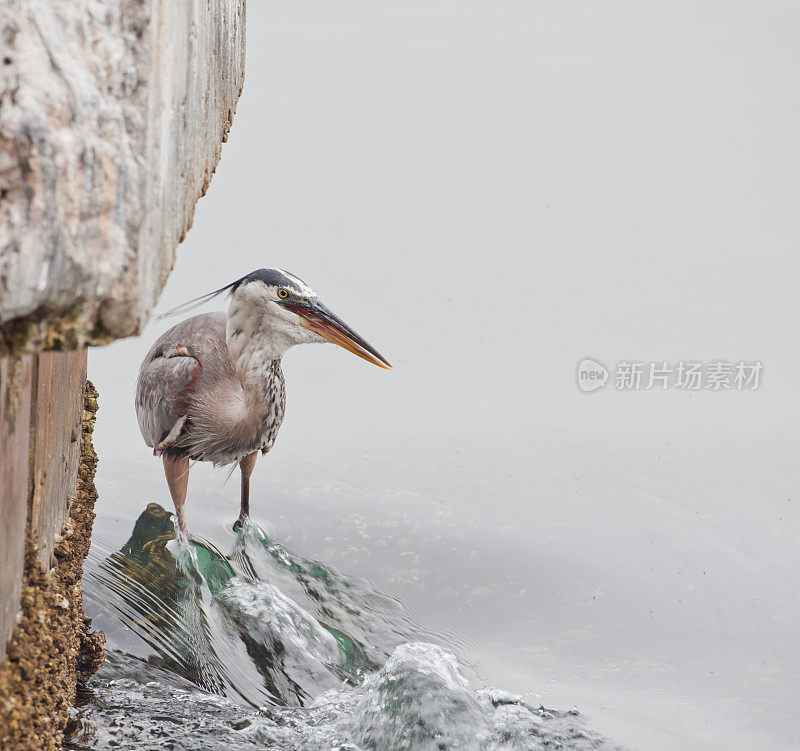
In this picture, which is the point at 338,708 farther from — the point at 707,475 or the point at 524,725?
the point at 707,475

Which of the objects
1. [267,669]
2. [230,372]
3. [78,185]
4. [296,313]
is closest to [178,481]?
[230,372]

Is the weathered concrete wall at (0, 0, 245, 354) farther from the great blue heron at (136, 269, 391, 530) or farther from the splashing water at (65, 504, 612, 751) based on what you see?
the great blue heron at (136, 269, 391, 530)

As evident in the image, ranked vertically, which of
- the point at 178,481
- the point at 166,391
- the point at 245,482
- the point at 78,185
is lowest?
the point at 245,482

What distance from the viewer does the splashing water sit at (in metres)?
2.89

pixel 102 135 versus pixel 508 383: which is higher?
pixel 102 135

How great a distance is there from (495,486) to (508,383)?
138cm

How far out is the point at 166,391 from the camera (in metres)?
4.69

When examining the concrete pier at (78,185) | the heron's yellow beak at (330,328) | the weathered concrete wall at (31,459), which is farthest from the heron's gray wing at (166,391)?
the concrete pier at (78,185)

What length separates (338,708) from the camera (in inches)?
128

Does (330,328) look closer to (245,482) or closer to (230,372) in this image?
(230,372)

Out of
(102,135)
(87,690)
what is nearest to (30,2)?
(102,135)

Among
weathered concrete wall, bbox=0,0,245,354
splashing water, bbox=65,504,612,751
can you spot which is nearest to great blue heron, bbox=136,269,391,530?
splashing water, bbox=65,504,612,751

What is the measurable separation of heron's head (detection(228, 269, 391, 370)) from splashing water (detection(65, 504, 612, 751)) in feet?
3.90

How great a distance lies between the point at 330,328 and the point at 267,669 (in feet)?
4.92
